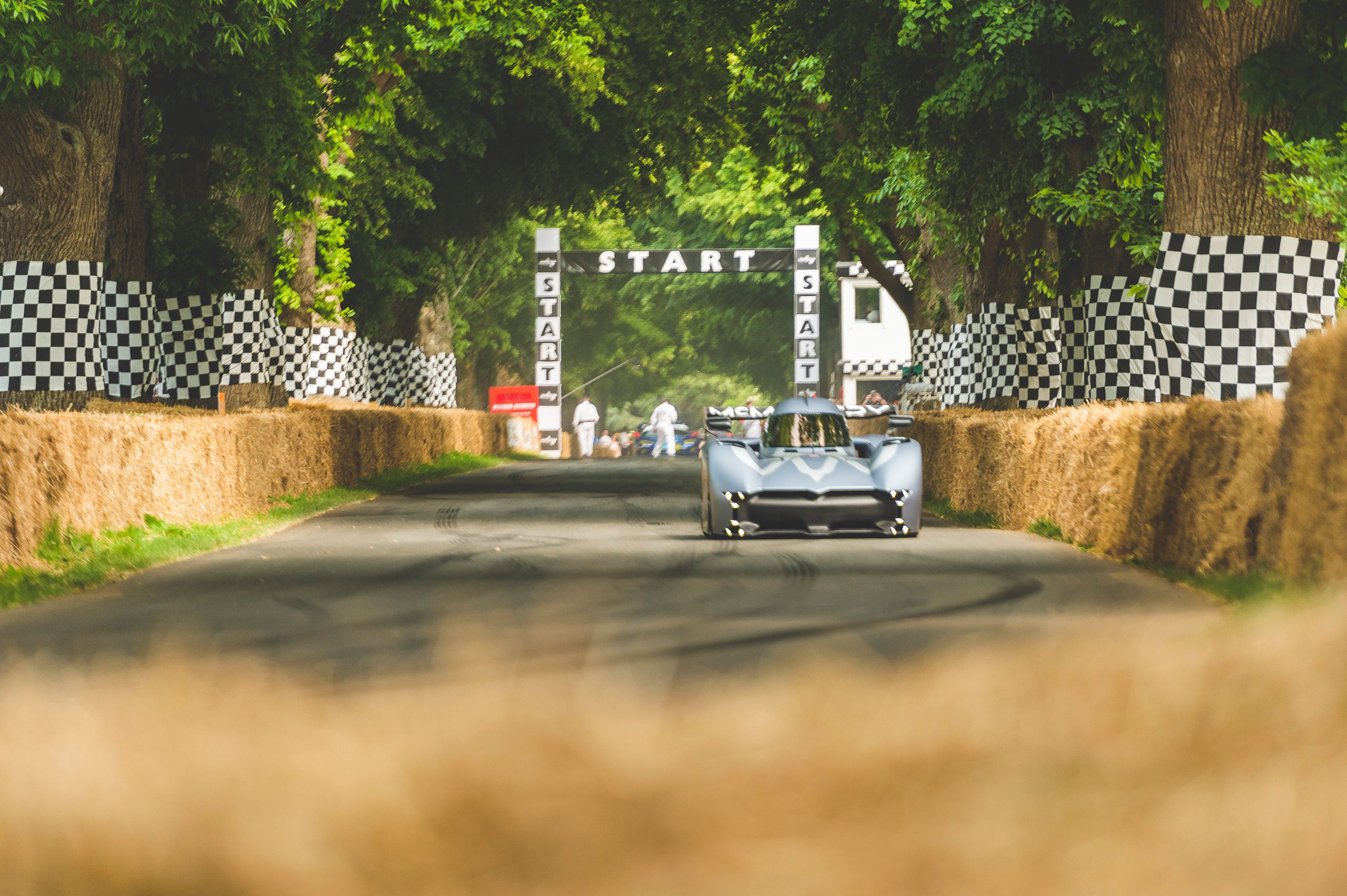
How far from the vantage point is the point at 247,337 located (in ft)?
89.4

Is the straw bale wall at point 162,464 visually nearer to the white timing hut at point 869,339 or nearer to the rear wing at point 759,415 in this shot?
the rear wing at point 759,415

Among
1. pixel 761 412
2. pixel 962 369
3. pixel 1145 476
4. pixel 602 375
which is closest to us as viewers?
pixel 1145 476

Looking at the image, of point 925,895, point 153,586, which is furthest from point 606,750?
point 153,586

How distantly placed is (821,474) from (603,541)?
217cm

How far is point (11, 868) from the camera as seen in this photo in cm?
117

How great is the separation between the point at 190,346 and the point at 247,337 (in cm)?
249

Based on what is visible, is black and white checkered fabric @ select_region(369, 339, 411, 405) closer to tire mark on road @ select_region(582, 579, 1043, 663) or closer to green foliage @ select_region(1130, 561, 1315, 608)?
green foliage @ select_region(1130, 561, 1315, 608)

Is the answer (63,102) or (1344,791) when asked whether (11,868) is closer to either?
(1344,791)

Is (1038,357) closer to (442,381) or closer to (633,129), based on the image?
(633,129)

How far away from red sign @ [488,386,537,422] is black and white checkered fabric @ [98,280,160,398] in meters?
33.6

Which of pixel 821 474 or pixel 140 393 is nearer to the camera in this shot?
pixel 821 474

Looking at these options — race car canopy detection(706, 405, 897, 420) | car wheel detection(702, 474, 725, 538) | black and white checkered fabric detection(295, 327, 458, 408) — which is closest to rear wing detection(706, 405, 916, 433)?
race car canopy detection(706, 405, 897, 420)

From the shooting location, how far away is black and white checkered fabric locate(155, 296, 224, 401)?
80.5 feet

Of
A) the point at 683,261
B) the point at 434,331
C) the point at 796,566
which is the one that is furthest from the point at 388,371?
the point at 796,566
